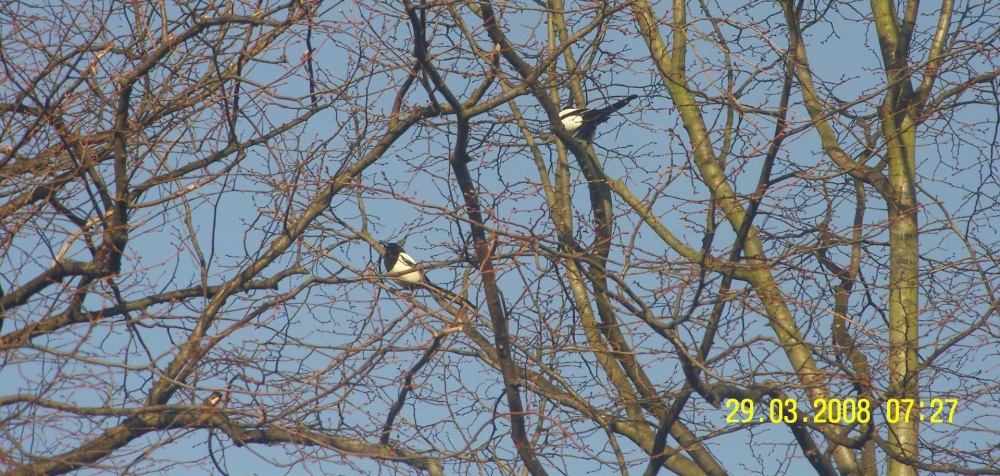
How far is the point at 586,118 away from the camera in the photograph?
7.63 meters

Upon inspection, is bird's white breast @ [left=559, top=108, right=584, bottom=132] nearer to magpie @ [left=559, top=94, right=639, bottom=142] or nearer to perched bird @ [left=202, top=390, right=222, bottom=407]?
magpie @ [left=559, top=94, right=639, bottom=142]

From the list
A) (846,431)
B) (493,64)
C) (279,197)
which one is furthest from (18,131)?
(846,431)

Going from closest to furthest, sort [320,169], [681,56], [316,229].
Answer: [320,169] → [316,229] → [681,56]

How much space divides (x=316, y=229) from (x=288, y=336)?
2209 mm

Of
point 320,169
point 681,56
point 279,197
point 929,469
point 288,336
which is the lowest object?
point 929,469

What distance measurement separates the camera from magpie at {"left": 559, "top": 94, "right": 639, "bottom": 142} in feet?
24.7

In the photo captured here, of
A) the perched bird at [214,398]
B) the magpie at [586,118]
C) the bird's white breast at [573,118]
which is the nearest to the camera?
the perched bird at [214,398]

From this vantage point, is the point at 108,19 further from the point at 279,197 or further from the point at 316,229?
the point at 316,229

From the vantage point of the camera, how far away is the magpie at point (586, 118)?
754 cm

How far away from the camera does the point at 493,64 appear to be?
5.21m
